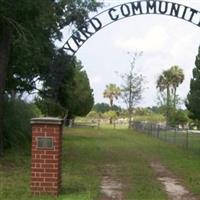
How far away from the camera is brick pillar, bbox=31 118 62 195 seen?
12.6m

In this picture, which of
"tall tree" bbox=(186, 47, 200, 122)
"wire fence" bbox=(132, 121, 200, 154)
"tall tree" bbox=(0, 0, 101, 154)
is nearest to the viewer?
"tall tree" bbox=(0, 0, 101, 154)

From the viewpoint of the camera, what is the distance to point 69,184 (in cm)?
1441

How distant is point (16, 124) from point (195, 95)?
20.3 m

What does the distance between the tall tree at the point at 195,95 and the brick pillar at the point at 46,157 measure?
29915mm

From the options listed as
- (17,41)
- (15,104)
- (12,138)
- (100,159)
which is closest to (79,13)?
(15,104)

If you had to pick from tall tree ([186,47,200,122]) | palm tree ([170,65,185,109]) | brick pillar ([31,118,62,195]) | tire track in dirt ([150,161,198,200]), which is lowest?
tire track in dirt ([150,161,198,200])

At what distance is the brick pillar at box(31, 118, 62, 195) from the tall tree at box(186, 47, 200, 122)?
29915 mm

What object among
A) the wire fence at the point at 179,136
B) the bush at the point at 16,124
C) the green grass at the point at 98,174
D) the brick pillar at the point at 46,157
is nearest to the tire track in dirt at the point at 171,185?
the green grass at the point at 98,174

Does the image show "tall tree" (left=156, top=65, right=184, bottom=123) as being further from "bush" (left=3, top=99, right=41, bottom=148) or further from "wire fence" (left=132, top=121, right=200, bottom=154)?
"bush" (left=3, top=99, right=41, bottom=148)

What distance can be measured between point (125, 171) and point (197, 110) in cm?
2530

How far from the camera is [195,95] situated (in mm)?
44281

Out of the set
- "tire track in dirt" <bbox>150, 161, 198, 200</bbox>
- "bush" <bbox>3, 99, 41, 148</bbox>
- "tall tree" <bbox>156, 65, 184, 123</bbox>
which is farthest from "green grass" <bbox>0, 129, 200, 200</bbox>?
"tall tree" <bbox>156, 65, 184, 123</bbox>

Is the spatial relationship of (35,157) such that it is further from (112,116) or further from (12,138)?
(112,116)

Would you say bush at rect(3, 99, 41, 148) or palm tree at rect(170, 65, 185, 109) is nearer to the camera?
bush at rect(3, 99, 41, 148)
